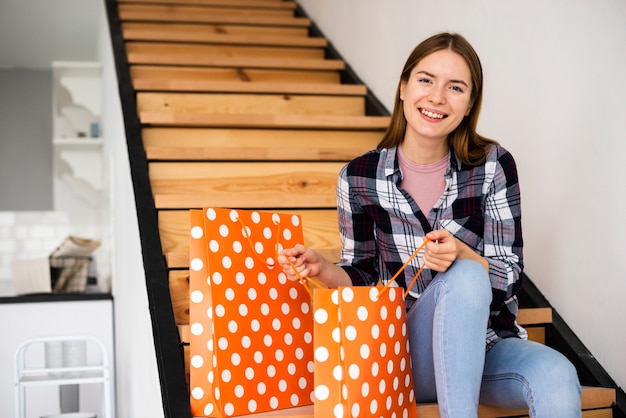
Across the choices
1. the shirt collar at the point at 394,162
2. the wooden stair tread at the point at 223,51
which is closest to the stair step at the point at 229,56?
the wooden stair tread at the point at 223,51

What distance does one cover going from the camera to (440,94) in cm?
150

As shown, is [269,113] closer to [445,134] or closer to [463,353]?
[445,134]

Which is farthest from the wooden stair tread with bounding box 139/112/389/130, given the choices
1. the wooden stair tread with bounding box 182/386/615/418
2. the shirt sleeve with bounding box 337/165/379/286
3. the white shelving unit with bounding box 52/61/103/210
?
the white shelving unit with bounding box 52/61/103/210

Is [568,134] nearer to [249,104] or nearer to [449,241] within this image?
[449,241]

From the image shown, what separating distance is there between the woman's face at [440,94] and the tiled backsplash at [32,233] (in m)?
4.46

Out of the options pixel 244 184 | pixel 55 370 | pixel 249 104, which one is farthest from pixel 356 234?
pixel 55 370

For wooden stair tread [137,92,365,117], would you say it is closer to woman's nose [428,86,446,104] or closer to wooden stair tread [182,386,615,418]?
woman's nose [428,86,446,104]

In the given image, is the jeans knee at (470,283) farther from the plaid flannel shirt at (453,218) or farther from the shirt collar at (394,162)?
the shirt collar at (394,162)

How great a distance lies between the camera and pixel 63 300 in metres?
3.53

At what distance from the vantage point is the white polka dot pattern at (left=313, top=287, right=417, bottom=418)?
1.22m

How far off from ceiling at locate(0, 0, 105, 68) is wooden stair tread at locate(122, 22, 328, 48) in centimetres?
92

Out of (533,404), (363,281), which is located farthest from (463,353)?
(363,281)

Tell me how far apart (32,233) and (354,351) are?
4.87 meters

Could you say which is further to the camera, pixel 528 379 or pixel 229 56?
pixel 229 56
